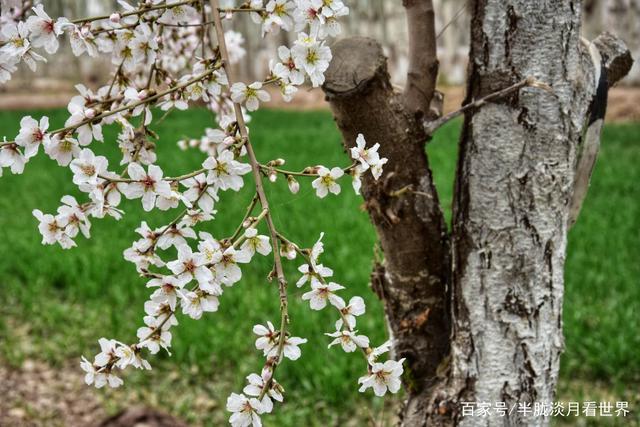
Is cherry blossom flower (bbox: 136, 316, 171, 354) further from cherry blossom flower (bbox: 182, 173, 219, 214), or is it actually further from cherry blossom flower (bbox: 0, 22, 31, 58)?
cherry blossom flower (bbox: 0, 22, 31, 58)

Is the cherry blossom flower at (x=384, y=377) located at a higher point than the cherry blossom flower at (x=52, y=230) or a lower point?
lower

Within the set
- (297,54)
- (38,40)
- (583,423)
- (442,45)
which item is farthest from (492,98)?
(442,45)

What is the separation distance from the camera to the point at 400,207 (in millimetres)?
1747

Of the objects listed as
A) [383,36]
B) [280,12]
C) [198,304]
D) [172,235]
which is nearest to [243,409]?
[198,304]

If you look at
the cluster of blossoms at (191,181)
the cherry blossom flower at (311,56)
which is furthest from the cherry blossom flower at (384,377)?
the cherry blossom flower at (311,56)

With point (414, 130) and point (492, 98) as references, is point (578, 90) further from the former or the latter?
point (414, 130)

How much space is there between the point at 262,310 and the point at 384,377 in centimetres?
277

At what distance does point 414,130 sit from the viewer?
172cm

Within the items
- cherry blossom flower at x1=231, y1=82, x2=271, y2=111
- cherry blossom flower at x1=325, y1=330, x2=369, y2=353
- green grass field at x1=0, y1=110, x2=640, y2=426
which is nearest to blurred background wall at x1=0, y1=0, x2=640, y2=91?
green grass field at x1=0, y1=110, x2=640, y2=426

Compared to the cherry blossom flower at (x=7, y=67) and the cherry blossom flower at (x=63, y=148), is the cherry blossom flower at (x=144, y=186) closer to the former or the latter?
the cherry blossom flower at (x=63, y=148)

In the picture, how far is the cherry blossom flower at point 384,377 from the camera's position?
115 cm

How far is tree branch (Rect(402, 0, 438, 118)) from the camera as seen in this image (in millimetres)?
1688

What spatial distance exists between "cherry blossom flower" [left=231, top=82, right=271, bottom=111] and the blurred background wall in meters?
14.1

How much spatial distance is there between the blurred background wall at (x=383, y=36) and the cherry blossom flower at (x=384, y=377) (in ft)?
46.5
